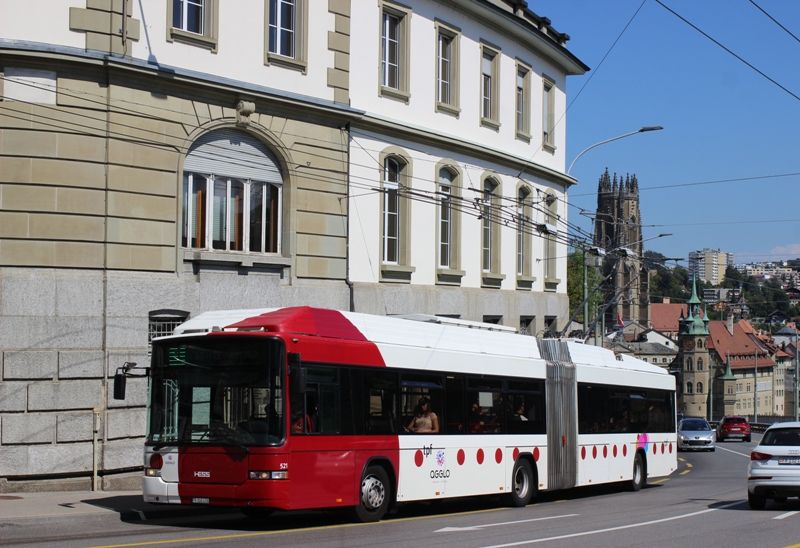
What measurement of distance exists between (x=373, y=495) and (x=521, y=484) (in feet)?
17.1

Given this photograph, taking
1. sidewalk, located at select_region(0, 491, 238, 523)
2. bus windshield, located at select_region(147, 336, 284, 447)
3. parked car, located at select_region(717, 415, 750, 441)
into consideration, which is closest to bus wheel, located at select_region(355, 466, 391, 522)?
bus windshield, located at select_region(147, 336, 284, 447)

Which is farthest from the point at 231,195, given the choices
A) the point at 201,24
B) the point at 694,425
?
the point at 694,425

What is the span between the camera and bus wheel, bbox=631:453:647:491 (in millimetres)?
27281

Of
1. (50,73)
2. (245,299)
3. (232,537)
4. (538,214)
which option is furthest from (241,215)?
(538,214)

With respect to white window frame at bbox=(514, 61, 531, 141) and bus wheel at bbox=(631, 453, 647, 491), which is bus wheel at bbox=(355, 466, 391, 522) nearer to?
bus wheel at bbox=(631, 453, 647, 491)

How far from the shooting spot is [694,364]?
186125 mm

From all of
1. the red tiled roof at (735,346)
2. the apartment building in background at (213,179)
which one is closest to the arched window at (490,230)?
the apartment building in background at (213,179)

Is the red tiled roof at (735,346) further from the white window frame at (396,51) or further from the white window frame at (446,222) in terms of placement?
the white window frame at (396,51)

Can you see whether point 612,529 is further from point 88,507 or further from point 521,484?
point 88,507

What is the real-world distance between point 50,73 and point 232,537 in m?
10.3

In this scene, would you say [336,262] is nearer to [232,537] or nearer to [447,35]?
[447,35]

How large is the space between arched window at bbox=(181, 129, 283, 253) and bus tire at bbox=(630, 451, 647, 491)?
31.1ft

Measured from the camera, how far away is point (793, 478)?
64.5 ft

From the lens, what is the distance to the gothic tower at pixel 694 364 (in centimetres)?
18588
